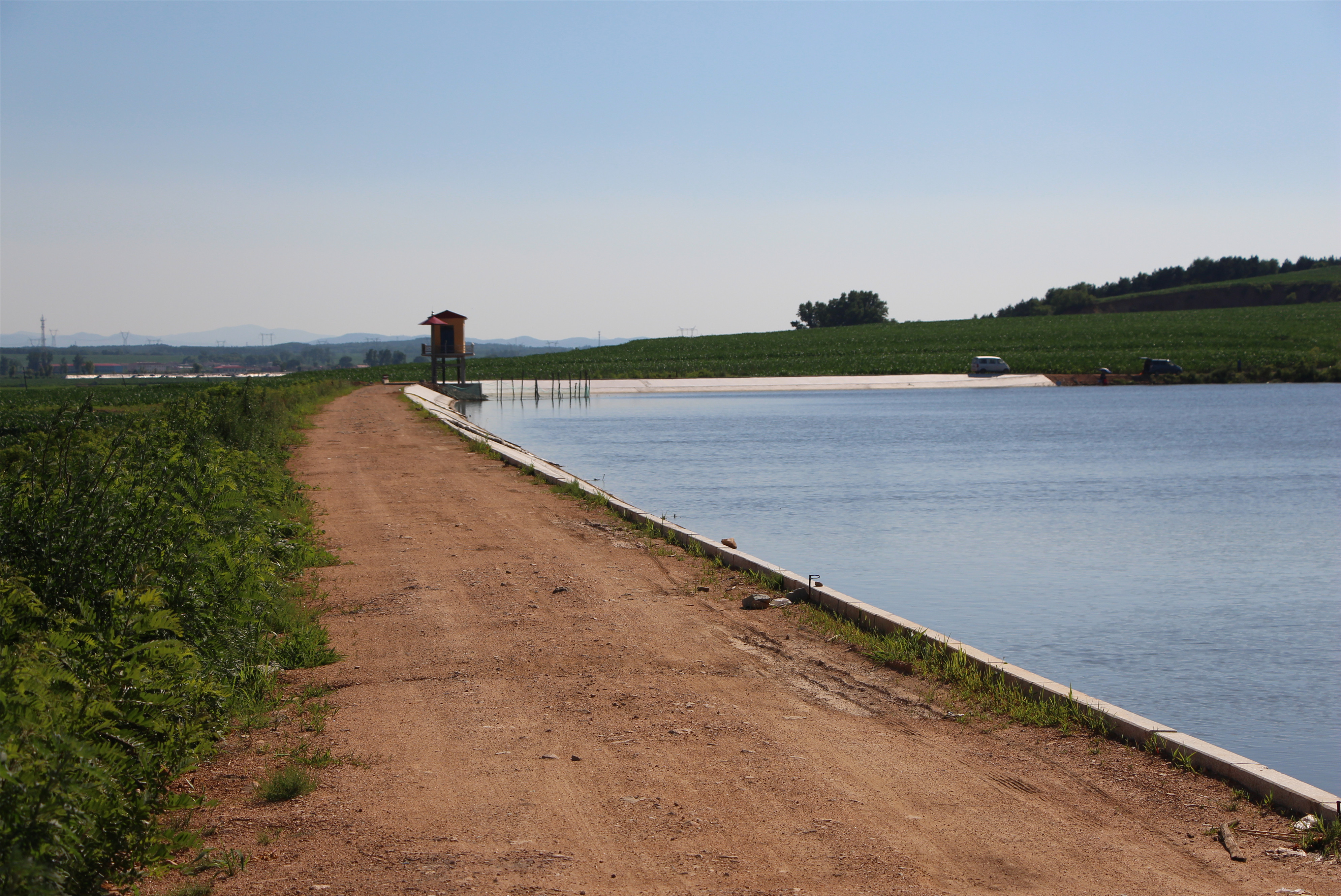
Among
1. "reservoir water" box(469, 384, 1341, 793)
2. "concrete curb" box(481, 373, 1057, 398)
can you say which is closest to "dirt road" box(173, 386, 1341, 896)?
"reservoir water" box(469, 384, 1341, 793)

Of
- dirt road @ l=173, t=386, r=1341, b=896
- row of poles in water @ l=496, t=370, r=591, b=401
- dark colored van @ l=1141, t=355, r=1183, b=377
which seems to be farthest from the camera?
dark colored van @ l=1141, t=355, r=1183, b=377

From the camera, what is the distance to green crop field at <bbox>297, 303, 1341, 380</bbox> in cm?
8306

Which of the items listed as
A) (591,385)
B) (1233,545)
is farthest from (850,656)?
(591,385)

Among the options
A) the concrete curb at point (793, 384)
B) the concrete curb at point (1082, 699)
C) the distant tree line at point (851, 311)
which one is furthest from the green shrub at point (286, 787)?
the distant tree line at point (851, 311)

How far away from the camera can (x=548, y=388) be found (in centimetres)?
7600

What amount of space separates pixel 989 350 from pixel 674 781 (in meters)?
93.0

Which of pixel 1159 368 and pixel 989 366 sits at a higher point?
pixel 989 366

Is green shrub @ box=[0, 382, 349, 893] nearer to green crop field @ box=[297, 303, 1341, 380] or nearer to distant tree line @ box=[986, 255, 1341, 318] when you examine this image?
green crop field @ box=[297, 303, 1341, 380]

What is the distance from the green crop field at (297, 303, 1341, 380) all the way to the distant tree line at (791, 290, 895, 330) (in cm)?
3413

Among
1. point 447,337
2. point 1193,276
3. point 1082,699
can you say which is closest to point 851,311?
point 1193,276

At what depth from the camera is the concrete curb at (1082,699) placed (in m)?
5.49

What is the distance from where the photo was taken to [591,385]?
78500 millimetres

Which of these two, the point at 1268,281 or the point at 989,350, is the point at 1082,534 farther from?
the point at 1268,281

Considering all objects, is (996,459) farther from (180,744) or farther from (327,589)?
(180,744)
